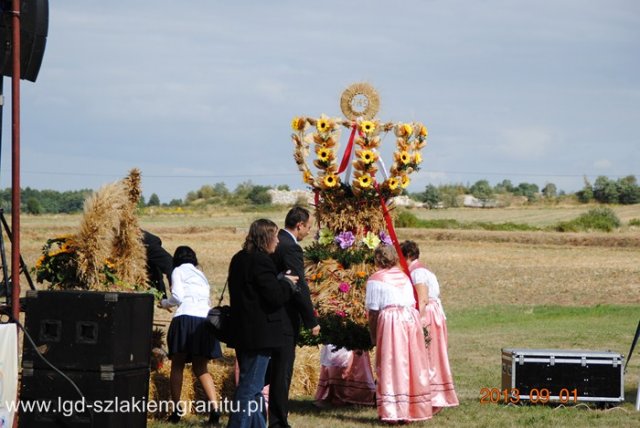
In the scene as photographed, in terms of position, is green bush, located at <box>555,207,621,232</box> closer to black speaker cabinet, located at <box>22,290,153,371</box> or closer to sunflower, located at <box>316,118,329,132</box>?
sunflower, located at <box>316,118,329,132</box>

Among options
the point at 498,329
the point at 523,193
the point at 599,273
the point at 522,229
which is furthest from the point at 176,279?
the point at 523,193

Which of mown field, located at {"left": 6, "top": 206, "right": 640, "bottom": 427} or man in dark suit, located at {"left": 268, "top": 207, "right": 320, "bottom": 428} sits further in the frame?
mown field, located at {"left": 6, "top": 206, "right": 640, "bottom": 427}

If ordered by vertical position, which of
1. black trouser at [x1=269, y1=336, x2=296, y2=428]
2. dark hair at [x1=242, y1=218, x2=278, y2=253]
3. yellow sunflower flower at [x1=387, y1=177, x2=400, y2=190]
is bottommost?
black trouser at [x1=269, y1=336, x2=296, y2=428]

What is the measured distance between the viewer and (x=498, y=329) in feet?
72.1

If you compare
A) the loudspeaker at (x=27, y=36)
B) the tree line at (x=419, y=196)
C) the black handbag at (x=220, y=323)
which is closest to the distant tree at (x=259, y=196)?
the tree line at (x=419, y=196)

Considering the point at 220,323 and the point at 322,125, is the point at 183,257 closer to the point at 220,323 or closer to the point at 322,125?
the point at 220,323

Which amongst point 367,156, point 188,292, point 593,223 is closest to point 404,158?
point 367,156

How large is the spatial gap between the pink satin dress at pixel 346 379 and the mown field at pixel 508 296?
291 millimetres

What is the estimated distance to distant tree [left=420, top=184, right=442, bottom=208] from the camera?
84.8 meters

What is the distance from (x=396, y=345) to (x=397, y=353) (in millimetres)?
82

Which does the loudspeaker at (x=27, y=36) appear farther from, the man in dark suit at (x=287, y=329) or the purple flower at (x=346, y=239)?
the purple flower at (x=346, y=239)

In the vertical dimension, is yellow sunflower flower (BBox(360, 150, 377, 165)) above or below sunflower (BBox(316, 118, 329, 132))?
below

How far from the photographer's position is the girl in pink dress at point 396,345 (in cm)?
1034

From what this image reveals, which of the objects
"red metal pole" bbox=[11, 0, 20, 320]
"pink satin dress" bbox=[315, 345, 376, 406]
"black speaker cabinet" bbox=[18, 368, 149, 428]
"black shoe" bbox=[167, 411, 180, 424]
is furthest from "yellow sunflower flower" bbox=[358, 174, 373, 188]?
"red metal pole" bbox=[11, 0, 20, 320]
